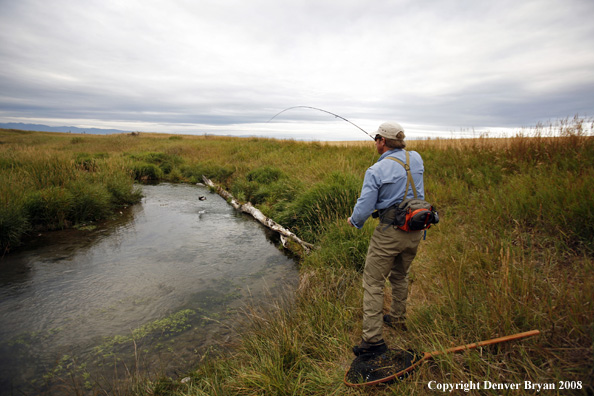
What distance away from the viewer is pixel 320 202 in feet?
24.1

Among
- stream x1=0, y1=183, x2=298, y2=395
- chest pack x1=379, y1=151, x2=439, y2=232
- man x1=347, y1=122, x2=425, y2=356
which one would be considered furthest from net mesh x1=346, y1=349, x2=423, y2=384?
stream x1=0, y1=183, x2=298, y2=395

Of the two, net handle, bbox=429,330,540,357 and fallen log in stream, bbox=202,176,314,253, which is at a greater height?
net handle, bbox=429,330,540,357

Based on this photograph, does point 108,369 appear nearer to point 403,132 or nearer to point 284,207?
Answer: point 403,132

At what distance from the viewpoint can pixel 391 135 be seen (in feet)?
9.99

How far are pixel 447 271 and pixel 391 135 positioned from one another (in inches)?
80.5

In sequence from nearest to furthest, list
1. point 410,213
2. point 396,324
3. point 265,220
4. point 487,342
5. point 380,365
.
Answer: point 487,342, point 380,365, point 410,213, point 396,324, point 265,220

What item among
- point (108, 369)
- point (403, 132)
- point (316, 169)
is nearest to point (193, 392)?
point (108, 369)

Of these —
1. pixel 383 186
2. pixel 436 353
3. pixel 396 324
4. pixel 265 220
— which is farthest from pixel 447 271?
pixel 265 220

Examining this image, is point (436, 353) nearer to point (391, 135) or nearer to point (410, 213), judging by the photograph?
point (410, 213)

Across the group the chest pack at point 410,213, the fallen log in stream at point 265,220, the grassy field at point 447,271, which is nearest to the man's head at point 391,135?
the chest pack at point 410,213

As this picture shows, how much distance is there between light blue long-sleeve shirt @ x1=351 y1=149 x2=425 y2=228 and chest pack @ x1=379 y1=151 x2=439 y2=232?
0.17 feet

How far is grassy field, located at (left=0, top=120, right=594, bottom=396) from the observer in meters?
2.33

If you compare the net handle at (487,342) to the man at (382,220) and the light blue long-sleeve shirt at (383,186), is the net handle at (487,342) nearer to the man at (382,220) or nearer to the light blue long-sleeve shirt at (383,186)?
the man at (382,220)

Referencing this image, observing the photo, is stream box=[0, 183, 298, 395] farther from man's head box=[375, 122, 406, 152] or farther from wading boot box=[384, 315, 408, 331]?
man's head box=[375, 122, 406, 152]
